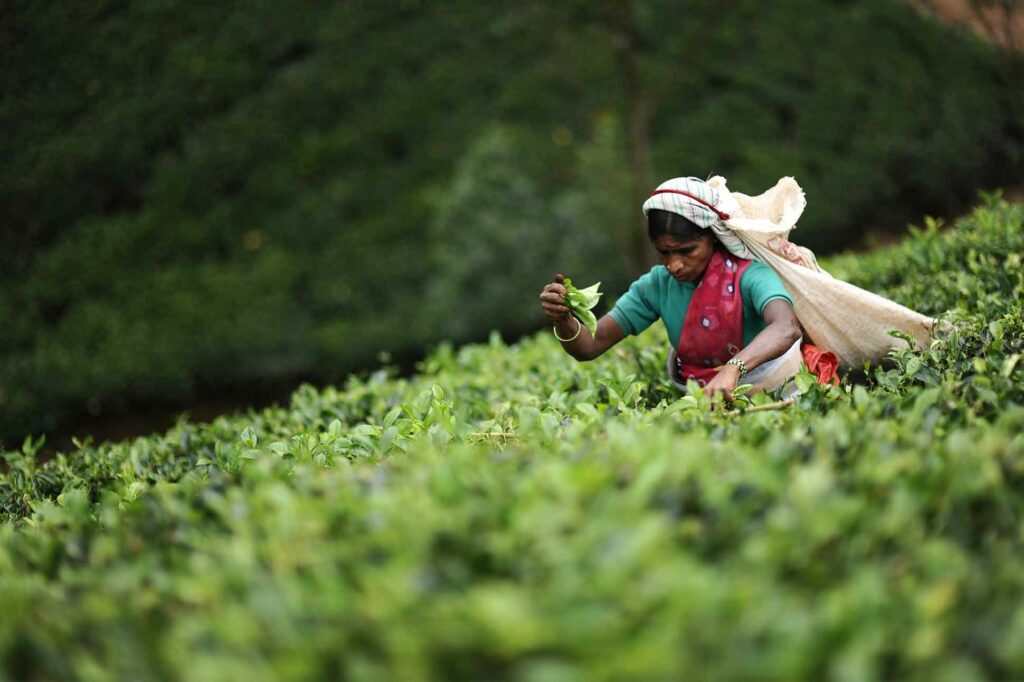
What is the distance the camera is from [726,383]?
274 cm

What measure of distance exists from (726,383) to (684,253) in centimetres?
54

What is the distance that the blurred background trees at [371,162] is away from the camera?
6965mm

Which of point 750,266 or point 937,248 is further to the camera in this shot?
point 937,248

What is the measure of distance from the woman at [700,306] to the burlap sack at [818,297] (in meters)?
0.09

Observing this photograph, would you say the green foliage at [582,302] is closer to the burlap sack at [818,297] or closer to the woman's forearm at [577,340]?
the woman's forearm at [577,340]

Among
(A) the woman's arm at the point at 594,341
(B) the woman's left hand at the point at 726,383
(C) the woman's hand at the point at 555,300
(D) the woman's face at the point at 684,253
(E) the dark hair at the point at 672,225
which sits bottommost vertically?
(B) the woman's left hand at the point at 726,383

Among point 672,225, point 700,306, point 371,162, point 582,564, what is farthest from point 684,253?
point 371,162

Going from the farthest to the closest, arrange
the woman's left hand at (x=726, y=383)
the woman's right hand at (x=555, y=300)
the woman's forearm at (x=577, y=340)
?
1. the woman's forearm at (x=577, y=340)
2. the woman's right hand at (x=555, y=300)
3. the woman's left hand at (x=726, y=383)

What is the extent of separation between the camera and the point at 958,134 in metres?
9.95

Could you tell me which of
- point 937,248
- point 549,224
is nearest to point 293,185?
point 549,224

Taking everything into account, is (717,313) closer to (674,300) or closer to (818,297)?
(674,300)

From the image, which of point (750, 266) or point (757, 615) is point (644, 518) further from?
point (750, 266)

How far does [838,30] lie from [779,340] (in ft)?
27.1

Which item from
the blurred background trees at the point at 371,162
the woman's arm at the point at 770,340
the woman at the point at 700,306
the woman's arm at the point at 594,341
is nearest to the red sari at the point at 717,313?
the woman at the point at 700,306
